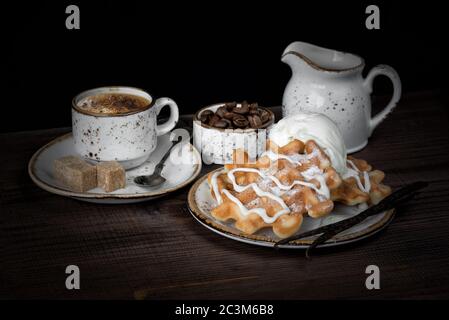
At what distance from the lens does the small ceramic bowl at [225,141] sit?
1.91m

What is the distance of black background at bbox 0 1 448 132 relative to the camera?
236 cm

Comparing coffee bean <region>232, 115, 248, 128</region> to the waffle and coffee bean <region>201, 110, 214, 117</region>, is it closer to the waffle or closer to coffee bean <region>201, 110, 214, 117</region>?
coffee bean <region>201, 110, 214, 117</region>

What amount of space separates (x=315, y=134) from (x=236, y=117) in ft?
1.00

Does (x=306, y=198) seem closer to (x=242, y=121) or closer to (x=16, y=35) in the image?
(x=242, y=121)

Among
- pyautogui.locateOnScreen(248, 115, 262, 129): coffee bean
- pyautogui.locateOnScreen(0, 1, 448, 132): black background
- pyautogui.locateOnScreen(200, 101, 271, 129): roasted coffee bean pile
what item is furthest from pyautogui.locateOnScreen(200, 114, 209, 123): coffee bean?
pyautogui.locateOnScreen(0, 1, 448, 132): black background

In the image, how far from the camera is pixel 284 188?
160 centimetres

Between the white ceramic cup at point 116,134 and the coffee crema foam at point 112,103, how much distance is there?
0.06 feet

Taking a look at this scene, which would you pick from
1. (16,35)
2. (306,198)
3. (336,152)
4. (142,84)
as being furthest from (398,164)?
(16,35)

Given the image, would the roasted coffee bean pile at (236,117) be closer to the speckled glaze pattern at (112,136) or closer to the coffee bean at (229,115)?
the coffee bean at (229,115)

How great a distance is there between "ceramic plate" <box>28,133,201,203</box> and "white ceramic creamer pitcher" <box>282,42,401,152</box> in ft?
1.05

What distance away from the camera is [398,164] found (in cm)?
195

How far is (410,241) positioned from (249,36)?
3.66ft

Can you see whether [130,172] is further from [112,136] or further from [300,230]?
[300,230]

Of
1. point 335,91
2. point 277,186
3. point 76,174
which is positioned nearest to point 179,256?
point 277,186
